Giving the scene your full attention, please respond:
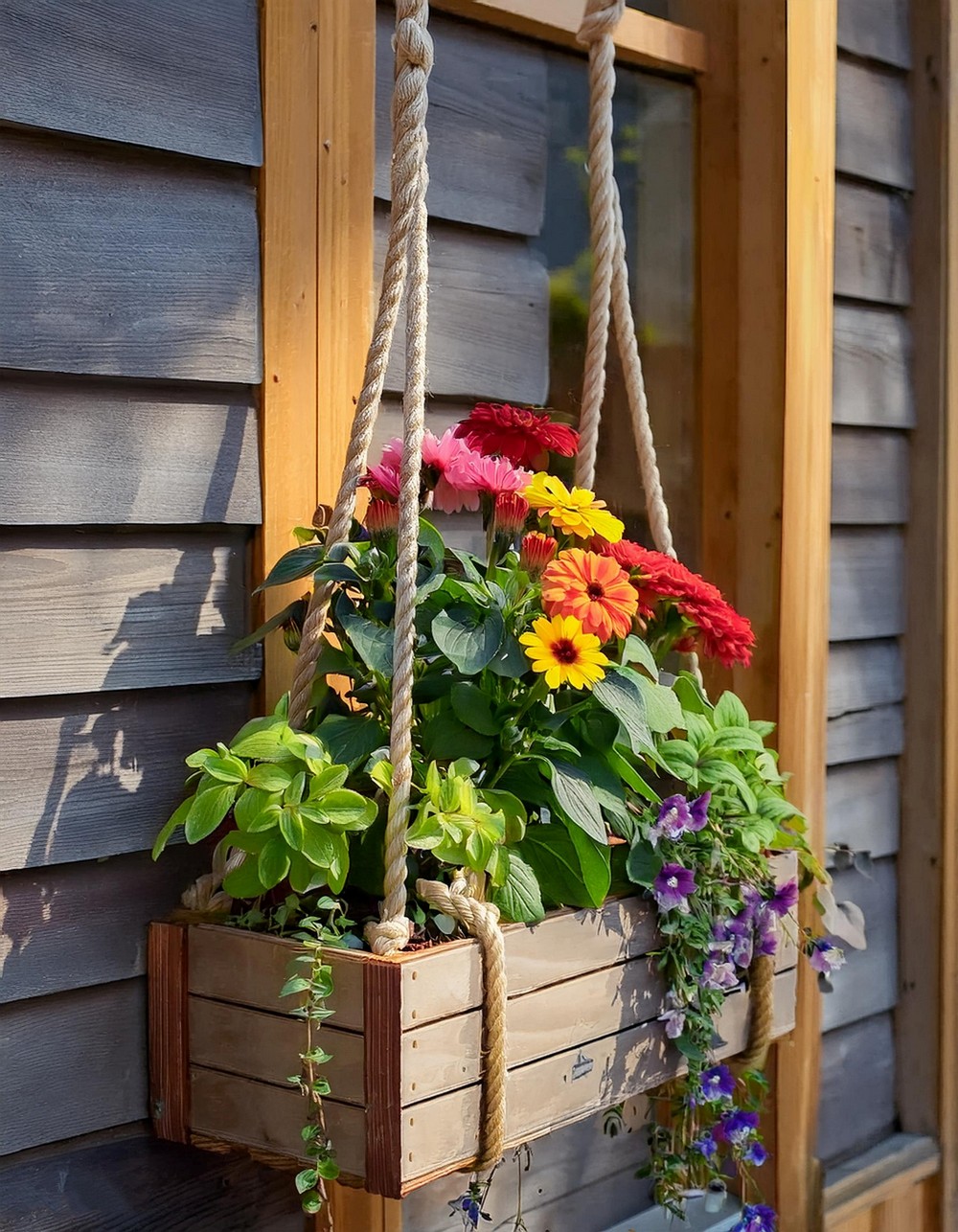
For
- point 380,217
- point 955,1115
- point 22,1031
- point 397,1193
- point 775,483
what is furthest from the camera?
point 955,1115

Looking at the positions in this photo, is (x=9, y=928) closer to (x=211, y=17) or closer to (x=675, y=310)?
(x=211, y=17)

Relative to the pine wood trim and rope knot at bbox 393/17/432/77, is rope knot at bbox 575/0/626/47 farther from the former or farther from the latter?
rope knot at bbox 393/17/432/77

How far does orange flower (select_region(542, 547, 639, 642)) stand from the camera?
1062 millimetres

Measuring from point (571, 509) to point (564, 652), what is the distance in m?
0.18

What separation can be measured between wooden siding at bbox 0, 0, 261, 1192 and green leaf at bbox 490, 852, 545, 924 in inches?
11.7

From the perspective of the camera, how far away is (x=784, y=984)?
1.37m

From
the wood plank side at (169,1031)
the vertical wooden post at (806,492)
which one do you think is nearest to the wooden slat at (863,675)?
the vertical wooden post at (806,492)

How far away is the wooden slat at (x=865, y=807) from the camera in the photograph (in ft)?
6.45

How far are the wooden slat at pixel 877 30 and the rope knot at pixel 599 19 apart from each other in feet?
2.28

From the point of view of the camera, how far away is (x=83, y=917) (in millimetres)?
1100

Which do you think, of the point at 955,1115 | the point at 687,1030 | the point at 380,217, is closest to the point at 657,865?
the point at 687,1030

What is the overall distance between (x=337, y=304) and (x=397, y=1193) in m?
0.80

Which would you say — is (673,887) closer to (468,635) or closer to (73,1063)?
(468,635)

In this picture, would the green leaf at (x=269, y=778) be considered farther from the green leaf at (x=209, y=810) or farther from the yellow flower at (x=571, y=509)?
the yellow flower at (x=571, y=509)
